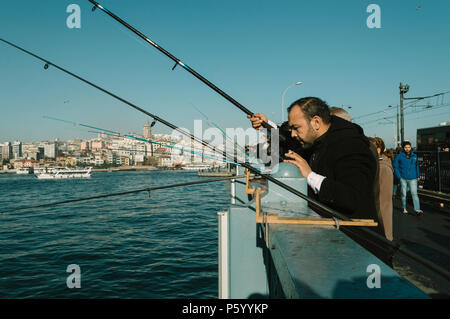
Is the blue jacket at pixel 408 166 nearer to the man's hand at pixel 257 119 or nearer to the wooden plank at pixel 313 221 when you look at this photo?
the man's hand at pixel 257 119

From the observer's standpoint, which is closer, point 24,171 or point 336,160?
point 336,160

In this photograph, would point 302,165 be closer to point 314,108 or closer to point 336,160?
point 336,160

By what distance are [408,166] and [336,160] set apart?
24.0ft

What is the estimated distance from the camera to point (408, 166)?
8.10 meters

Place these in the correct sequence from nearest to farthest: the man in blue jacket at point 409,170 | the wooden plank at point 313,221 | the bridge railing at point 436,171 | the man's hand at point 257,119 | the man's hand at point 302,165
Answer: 1. the wooden plank at point 313,221
2. the man's hand at point 302,165
3. the man's hand at point 257,119
4. the man in blue jacket at point 409,170
5. the bridge railing at point 436,171

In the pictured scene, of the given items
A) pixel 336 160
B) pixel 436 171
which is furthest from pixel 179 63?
pixel 436 171

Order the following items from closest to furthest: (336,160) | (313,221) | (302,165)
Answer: (313,221) → (336,160) → (302,165)

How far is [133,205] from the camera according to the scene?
26.3 meters

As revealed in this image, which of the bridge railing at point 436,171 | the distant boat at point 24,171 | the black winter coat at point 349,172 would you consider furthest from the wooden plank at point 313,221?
the distant boat at point 24,171

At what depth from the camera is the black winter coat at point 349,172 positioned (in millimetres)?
1850
